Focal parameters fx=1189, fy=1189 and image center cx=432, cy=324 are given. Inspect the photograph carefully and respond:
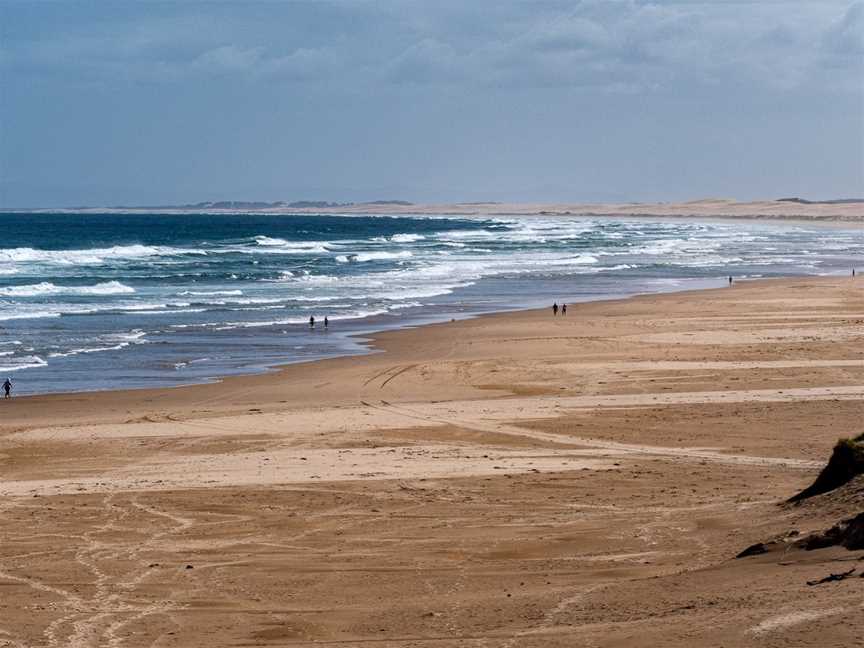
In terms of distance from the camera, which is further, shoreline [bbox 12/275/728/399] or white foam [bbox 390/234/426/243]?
white foam [bbox 390/234/426/243]

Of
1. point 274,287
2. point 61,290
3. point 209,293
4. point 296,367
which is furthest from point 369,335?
point 61,290

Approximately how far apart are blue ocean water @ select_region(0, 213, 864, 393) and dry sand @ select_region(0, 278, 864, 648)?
5.06 m

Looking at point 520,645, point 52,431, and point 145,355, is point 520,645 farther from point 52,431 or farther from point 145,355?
point 145,355

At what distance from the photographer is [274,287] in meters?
54.3

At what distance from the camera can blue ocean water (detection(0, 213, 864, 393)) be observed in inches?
1216

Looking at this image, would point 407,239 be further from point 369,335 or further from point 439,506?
point 439,506

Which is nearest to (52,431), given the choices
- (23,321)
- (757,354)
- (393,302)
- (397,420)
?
(397,420)

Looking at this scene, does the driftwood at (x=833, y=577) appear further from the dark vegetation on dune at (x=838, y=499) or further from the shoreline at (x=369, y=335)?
the shoreline at (x=369, y=335)

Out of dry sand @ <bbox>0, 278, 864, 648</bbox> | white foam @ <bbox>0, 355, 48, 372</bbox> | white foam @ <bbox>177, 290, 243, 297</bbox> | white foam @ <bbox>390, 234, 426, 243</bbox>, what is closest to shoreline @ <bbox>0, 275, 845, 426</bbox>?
dry sand @ <bbox>0, 278, 864, 648</bbox>

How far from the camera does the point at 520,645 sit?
870 centimetres

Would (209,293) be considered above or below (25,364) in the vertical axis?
above

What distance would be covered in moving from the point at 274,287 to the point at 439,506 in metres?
40.9

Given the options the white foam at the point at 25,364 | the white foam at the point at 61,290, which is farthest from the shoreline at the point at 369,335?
the white foam at the point at 61,290

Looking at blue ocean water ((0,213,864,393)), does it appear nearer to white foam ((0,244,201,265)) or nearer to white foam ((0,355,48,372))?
white foam ((0,355,48,372))
